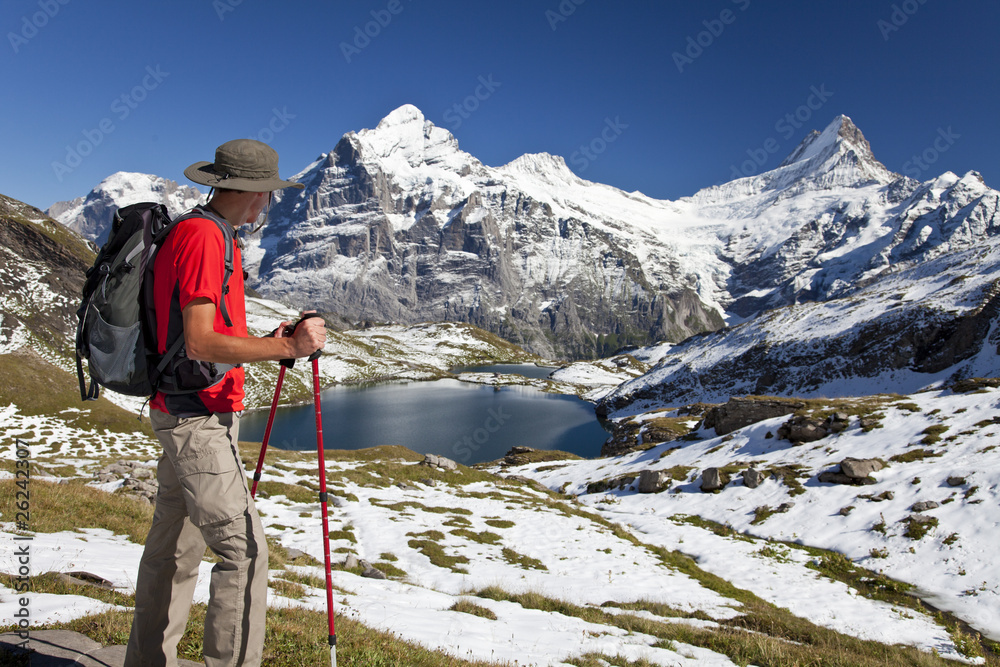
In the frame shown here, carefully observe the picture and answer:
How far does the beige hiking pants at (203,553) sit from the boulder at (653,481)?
35724mm

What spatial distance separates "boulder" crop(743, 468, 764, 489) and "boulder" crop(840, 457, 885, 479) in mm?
5125

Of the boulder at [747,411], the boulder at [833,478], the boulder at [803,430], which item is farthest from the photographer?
the boulder at [747,411]

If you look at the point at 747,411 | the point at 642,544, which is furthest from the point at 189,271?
the point at 747,411

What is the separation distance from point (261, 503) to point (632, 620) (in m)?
17.5

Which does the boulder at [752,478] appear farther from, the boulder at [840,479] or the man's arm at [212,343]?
the man's arm at [212,343]

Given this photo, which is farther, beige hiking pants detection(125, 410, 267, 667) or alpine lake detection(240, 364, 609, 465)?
alpine lake detection(240, 364, 609, 465)

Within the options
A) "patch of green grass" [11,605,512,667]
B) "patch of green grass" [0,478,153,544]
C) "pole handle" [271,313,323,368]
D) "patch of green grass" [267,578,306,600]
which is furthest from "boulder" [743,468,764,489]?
"pole handle" [271,313,323,368]

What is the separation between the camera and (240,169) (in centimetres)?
445

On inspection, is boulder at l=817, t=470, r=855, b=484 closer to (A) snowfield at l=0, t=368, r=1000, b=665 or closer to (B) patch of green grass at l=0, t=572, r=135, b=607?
(A) snowfield at l=0, t=368, r=1000, b=665

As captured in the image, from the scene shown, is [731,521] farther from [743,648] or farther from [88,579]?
[88,579]

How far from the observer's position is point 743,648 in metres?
9.66

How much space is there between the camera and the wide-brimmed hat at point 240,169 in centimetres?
438

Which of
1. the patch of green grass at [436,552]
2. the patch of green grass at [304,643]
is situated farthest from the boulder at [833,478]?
the patch of green grass at [304,643]

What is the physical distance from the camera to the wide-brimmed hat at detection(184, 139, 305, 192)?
438 cm
